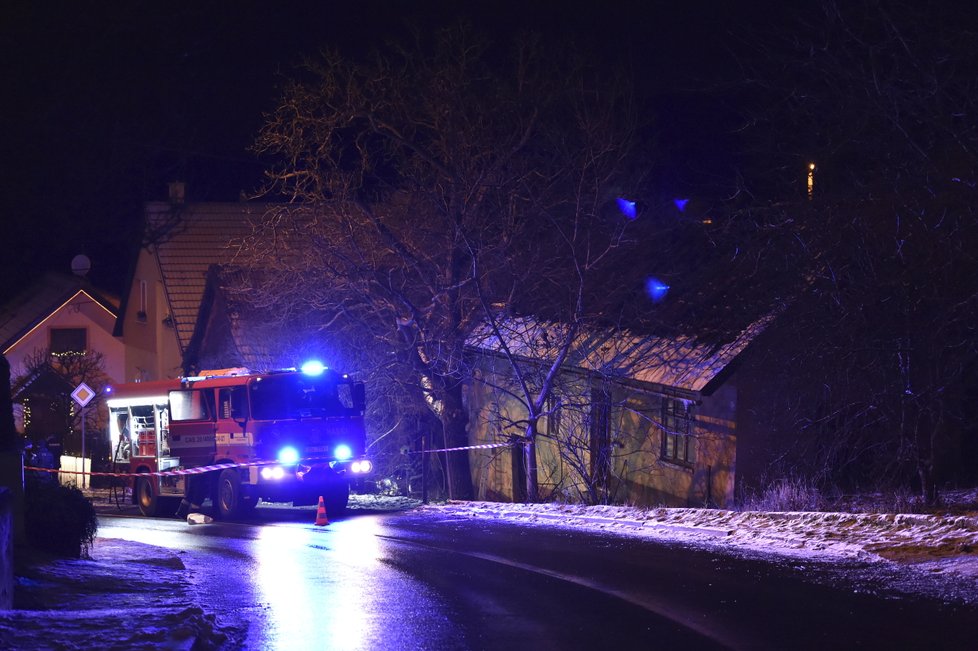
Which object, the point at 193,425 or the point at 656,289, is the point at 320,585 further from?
the point at 656,289

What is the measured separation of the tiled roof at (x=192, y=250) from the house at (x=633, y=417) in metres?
15.1

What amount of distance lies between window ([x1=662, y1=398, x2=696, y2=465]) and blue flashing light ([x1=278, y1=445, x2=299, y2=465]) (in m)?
6.93

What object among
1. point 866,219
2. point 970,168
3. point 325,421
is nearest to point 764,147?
point 866,219

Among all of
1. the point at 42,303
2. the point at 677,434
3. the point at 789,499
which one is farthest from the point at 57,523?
the point at 42,303

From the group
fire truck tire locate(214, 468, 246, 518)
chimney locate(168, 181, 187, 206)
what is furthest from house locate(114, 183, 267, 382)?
fire truck tire locate(214, 468, 246, 518)

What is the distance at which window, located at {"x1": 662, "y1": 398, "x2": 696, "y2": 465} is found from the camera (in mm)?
22031

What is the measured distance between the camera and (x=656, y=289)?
24391 millimetres

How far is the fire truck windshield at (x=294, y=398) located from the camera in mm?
21734

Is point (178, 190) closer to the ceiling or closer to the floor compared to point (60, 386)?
closer to the ceiling

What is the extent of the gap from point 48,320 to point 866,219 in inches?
1855

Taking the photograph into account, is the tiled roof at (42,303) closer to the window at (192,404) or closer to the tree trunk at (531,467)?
the window at (192,404)

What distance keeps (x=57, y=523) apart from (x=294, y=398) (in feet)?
31.3

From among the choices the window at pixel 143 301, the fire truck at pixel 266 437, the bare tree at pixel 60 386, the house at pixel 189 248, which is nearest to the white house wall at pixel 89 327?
the bare tree at pixel 60 386

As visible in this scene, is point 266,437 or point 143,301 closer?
point 266,437
